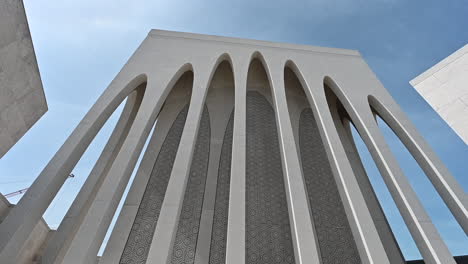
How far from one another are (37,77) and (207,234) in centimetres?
373

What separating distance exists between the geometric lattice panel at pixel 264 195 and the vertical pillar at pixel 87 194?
10.3 feet

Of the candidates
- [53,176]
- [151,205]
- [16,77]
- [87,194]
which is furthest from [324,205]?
[16,77]

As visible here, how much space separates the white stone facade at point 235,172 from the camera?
3.79 m

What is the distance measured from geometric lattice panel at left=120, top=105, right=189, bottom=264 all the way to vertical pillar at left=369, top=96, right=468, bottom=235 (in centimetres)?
522

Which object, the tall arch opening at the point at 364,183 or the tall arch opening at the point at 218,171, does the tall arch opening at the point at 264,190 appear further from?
the tall arch opening at the point at 364,183

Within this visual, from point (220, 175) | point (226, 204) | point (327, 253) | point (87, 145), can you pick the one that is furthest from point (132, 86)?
point (327, 253)

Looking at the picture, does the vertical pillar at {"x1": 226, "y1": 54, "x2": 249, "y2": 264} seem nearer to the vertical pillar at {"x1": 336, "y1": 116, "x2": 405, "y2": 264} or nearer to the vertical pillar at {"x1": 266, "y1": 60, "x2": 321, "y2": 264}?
the vertical pillar at {"x1": 266, "y1": 60, "x2": 321, "y2": 264}

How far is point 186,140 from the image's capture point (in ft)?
15.9

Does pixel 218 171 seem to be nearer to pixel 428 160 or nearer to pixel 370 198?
pixel 370 198

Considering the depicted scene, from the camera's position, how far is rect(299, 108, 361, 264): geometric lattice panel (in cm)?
499

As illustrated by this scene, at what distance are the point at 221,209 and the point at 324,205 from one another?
228 cm

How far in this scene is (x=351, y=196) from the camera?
426 cm

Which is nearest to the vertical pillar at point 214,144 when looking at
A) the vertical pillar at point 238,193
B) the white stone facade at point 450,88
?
the vertical pillar at point 238,193

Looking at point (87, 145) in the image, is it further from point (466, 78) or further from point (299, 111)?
point (466, 78)
